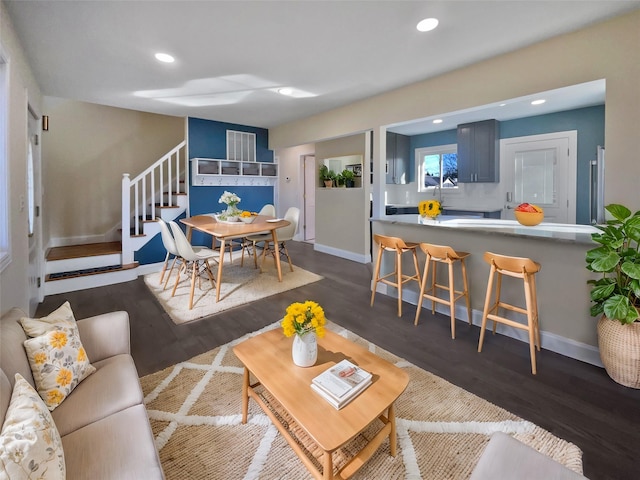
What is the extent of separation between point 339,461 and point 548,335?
6.86 ft

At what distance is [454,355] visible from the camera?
2.39 m

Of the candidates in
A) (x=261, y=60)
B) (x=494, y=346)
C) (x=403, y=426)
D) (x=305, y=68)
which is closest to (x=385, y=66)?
(x=305, y=68)

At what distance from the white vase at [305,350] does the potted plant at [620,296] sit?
74.6 inches

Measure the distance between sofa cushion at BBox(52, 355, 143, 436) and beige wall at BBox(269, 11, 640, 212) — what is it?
3390 millimetres

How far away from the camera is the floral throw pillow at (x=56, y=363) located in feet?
4.33

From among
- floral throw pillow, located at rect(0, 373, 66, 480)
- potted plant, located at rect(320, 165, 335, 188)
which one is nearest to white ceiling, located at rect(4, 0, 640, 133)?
potted plant, located at rect(320, 165, 335, 188)

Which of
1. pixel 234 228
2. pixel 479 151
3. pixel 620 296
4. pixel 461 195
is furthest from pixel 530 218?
pixel 461 195

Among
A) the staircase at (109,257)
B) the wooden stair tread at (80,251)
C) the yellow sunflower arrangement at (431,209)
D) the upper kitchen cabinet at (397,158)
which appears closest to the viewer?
the yellow sunflower arrangement at (431,209)

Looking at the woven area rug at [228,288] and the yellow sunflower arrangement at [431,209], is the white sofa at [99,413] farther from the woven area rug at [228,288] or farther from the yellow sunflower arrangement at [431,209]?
the yellow sunflower arrangement at [431,209]

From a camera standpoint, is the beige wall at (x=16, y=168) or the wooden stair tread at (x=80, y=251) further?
the wooden stair tread at (x=80, y=251)

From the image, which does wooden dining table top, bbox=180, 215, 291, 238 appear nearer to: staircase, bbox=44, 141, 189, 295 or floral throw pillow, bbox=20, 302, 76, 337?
staircase, bbox=44, 141, 189, 295

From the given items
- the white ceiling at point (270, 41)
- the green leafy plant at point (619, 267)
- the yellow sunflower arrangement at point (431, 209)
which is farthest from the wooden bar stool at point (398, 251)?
the white ceiling at point (270, 41)

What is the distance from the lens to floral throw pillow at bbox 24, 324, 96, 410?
4.33ft

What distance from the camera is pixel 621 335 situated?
1.95m
